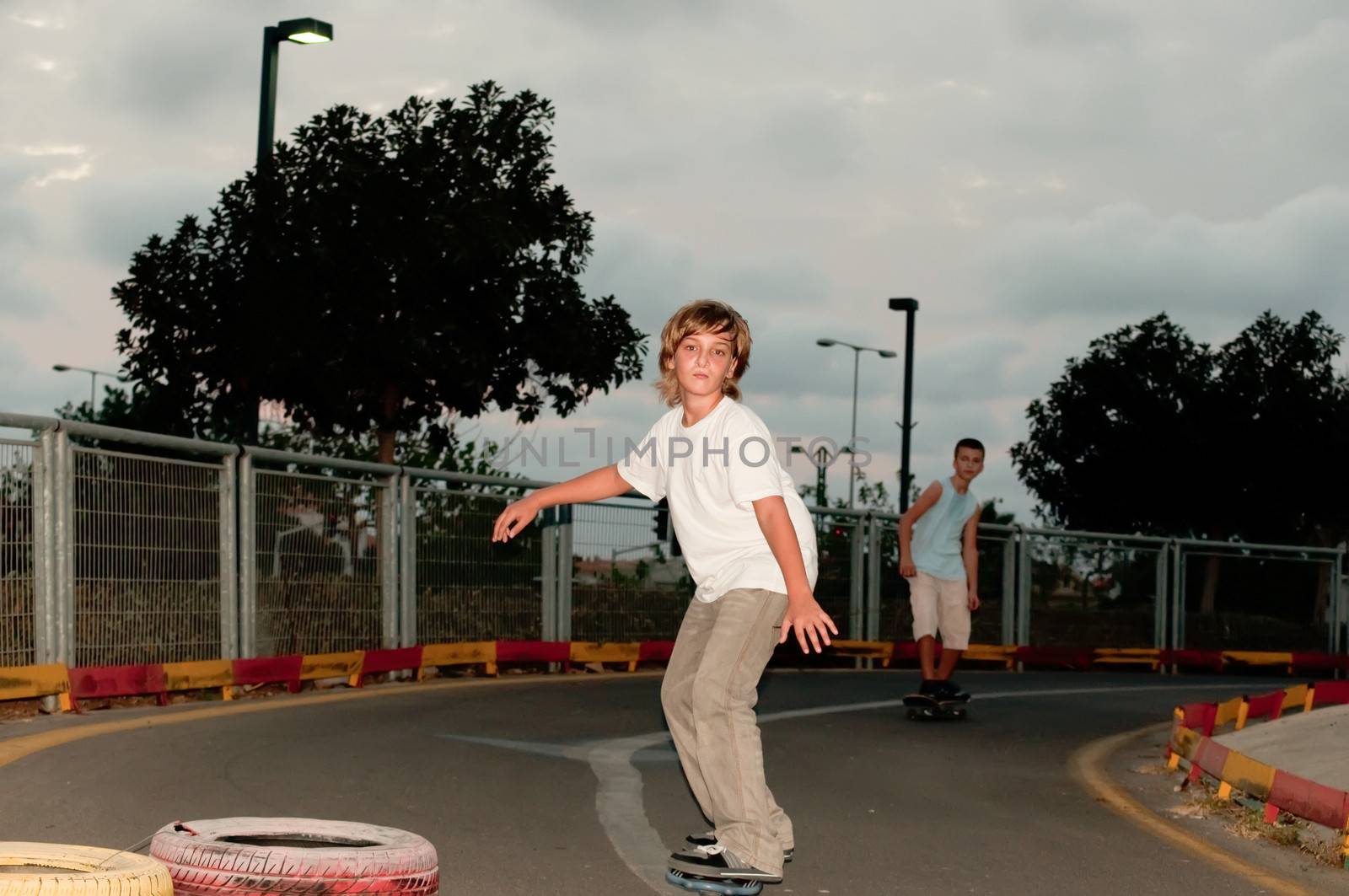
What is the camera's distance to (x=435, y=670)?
44.3ft

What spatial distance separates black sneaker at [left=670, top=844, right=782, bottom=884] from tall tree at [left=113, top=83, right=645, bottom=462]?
12.9 metres

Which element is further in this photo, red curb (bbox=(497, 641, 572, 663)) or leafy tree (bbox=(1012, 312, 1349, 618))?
leafy tree (bbox=(1012, 312, 1349, 618))

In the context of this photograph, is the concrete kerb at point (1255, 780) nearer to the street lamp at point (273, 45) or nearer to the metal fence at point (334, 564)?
the metal fence at point (334, 564)

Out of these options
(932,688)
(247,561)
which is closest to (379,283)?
(247,561)

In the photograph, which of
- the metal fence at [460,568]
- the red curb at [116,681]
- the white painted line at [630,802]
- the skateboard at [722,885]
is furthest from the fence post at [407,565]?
the skateboard at [722,885]

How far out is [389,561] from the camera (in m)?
12.8

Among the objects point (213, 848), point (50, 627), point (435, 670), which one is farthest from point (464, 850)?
point (435, 670)

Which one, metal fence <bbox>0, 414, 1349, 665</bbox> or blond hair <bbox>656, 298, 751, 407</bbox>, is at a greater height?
blond hair <bbox>656, 298, 751, 407</bbox>

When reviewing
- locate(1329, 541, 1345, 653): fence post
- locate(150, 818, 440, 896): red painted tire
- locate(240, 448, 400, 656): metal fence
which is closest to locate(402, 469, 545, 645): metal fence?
locate(240, 448, 400, 656): metal fence

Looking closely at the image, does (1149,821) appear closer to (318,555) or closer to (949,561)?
(949,561)

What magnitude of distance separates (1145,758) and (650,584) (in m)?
7.17

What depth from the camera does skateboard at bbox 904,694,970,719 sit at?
10.6 m

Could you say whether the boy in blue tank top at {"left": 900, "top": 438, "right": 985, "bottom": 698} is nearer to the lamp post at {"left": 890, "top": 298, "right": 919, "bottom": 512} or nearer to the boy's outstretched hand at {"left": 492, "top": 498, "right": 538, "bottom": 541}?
the boy's outstretched hand at {"left": 492, "top": 498, "right": 538, "bottom": 541}

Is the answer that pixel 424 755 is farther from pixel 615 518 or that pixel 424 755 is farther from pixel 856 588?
pixel 856 588
